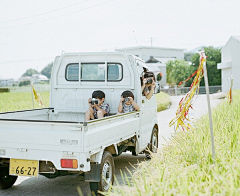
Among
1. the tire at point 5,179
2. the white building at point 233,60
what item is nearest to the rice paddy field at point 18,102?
the tire at point 5,179

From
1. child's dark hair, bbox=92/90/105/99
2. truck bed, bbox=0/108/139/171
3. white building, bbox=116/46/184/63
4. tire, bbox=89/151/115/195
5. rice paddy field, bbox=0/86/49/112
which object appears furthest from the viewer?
white building, bbox=116/46/184/63

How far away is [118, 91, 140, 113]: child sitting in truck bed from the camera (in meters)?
7.52

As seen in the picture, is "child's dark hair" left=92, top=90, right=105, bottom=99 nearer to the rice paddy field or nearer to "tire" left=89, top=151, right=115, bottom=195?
"tire" left=89, top=151, right=115, bottom=195

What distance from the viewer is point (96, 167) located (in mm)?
5398

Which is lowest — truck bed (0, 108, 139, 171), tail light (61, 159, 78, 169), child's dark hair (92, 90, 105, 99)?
tail light (61, 159, 78, 169)

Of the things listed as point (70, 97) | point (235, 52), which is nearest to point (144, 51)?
point (235, 52)

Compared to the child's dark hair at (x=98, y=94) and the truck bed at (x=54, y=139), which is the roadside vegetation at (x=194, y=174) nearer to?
the truck bed at (x=54, y=139)

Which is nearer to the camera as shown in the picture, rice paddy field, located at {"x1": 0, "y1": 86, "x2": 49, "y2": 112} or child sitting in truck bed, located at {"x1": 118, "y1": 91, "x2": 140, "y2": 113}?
child sitting in truck bed, located at {"x1": 118, "y1": 91, "x2": 140, "y2": 113}

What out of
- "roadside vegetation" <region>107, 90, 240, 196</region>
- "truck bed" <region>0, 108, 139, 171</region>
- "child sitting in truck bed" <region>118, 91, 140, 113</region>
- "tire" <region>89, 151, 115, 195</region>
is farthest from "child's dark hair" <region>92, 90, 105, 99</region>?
"roadside vegetation" <region>107, 90, 240, 196</region>

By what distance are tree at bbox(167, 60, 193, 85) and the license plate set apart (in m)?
60.6

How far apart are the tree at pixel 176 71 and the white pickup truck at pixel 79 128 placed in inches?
2262

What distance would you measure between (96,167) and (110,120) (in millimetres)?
799

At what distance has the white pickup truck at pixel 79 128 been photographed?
508cm

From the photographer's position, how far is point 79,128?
16.4 feet
